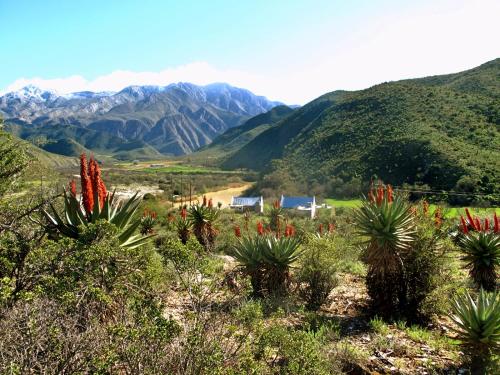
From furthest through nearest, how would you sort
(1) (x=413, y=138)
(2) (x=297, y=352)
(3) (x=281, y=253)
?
(1) (x=413, y=138)
(3) (x=281, y=253)
(2) (x=297, y=352)

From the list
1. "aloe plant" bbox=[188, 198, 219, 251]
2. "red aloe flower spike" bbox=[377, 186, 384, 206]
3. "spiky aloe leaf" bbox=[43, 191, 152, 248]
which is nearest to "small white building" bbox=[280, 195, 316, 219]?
"aloe plant" bbox=[188, 198, 219, 251]

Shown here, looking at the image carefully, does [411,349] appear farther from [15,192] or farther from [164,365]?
[15,192]

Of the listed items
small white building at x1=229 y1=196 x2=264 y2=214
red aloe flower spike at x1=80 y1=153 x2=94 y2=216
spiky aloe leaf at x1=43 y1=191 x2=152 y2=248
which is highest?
red aloe flower spike at x1=80 y1=153 x2=94 y2=216

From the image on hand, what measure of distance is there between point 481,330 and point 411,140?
47094 mm

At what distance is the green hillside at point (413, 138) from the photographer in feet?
141

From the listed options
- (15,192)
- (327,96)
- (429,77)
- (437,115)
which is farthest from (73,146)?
(15,192)

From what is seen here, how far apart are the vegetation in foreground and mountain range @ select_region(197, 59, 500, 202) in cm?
3237

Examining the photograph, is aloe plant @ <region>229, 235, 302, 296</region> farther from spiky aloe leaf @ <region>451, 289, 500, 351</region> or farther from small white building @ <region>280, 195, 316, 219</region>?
small white building @ <region>280, 195, 316, 219</region>

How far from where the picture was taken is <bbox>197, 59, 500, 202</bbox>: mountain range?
4266cm

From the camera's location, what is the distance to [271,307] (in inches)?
333

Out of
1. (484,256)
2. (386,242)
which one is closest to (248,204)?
(484,256)

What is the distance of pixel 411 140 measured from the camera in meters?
49.4

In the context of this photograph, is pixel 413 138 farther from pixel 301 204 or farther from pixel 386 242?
pixel 386 242

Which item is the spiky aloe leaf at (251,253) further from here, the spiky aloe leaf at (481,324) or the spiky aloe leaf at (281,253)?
the spiky aloe leaf at (481,324)
